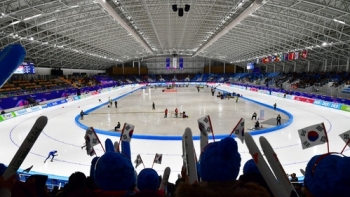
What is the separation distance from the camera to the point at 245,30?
3669cm

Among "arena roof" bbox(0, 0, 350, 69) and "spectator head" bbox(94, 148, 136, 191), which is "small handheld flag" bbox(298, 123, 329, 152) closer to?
"spectator head" bbox(94, 148, 136, 191)

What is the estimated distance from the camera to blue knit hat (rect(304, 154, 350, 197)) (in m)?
1.48

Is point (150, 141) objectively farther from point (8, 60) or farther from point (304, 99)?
point (304, 99)

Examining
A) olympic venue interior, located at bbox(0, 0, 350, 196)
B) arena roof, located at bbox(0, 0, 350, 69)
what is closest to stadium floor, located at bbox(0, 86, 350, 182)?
olympic venue interior, located at bbox(0, 0, 350, 196)

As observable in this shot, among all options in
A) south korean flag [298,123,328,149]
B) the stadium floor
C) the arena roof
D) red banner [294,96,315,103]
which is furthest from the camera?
red banner [294,96,315,103]

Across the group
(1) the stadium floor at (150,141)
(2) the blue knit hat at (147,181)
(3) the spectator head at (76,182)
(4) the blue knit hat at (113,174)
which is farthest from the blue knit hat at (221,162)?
(1) the stadium floor at (150,141)

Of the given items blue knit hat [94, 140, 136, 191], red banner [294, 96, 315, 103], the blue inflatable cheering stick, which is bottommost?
red banner [294, 96, 315, 103]

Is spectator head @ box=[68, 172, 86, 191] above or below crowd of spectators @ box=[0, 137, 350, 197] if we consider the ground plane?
below

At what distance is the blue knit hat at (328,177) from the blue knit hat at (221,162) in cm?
58

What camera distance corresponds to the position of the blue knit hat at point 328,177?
1.48m

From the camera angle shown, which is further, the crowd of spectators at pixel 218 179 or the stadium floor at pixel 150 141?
the stadium floor at pixel 150 141

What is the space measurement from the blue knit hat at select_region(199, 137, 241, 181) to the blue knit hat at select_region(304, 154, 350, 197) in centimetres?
58

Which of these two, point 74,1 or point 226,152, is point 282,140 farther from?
point 74,1

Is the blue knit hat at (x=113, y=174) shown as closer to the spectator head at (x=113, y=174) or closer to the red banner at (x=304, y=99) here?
the spectator head at (x=113, y=174)
